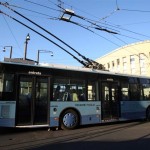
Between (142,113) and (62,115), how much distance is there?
235 inches

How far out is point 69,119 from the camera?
44.5 ft

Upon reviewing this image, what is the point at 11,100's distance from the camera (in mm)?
12031

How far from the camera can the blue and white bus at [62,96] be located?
1210 cm

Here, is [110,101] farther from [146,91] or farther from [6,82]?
[6,82]

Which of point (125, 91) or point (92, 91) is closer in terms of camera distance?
point (92, 91)

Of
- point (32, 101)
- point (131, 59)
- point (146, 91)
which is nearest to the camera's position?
point (32, 101)

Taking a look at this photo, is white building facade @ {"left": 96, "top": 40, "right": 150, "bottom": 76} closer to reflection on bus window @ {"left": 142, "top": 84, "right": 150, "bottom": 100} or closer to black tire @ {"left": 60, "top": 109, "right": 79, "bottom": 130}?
reflection on bus window @ {"left": 142, "top": 84, "right": 150, "bottom": 100}

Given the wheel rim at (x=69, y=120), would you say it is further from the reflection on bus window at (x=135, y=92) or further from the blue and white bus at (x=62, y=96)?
the reflection on bus window at (x=135, y=92)

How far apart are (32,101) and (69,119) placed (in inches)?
79.6

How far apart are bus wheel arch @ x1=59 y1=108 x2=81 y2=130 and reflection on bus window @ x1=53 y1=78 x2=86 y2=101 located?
0.54 m

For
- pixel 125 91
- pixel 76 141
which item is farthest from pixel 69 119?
pixel 125 91

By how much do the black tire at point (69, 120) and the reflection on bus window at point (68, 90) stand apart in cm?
62

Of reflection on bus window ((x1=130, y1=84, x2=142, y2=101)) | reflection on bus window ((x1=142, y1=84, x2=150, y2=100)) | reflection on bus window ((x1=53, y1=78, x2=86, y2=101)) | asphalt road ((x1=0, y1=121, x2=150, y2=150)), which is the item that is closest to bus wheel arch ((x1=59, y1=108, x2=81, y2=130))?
reflection on bus window ((x1=53, y1=78, x2=86, y2=101))

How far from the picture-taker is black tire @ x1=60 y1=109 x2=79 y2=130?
13438 mm
